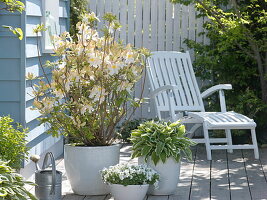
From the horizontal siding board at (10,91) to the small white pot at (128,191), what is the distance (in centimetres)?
105

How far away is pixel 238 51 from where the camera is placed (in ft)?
23.6

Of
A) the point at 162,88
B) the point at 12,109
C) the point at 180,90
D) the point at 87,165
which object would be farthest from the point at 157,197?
the point at 180,90

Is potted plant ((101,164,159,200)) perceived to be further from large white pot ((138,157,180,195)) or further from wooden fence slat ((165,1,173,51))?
wooden fence slat ((165,1,173,51))

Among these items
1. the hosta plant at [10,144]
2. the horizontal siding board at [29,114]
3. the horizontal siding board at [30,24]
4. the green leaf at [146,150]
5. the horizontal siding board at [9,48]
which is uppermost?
the horizontal siding board at [30,24]

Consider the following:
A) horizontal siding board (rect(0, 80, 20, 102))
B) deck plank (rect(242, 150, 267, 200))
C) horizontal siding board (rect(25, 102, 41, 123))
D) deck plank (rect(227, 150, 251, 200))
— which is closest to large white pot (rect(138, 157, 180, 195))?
deck plank (rect(227, 150, 251, 200))

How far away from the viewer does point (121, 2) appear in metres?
8.05

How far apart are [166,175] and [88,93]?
848 millimetres

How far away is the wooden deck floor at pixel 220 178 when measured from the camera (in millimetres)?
4926

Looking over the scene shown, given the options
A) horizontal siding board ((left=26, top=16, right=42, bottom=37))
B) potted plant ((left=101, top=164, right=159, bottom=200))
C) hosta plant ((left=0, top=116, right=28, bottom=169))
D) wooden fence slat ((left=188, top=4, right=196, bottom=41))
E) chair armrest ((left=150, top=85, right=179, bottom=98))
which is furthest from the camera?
wooden fence slat ((left=188, top=4, right=196, bottom=41))

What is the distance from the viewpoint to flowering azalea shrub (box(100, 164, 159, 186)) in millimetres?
4555

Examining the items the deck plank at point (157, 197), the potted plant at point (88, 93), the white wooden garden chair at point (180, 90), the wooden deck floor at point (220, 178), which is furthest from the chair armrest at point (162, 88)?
the deck plank at point (157, 197)

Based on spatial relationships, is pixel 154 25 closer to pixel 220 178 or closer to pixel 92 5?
pixel 92 5

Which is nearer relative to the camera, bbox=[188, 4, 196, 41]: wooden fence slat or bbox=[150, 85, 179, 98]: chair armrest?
bbox=[150, 85, 179, 98]: chair armrest

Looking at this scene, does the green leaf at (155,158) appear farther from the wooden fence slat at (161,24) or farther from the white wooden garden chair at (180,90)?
the wooden fence slat at (161,24)
